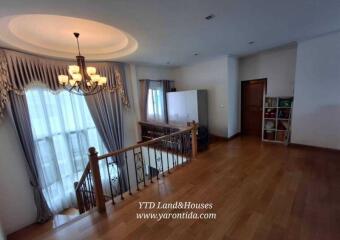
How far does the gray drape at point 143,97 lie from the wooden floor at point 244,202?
2.46 meters

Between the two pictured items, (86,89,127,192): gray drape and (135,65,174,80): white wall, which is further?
(135,65,174,80): white wall

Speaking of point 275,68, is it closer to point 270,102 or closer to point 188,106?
point 270,102

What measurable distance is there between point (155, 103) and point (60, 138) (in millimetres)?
3031

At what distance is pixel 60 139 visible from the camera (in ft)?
12.3

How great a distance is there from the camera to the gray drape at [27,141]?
9.89 feet

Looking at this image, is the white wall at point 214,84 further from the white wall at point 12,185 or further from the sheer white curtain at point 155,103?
the white wall at point 12,185

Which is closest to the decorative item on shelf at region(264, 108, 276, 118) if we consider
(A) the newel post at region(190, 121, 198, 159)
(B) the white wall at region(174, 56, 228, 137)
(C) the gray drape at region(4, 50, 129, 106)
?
(B) the white wall at region(174, 56, 228, 137)

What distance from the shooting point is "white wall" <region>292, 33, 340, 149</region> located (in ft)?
11.2

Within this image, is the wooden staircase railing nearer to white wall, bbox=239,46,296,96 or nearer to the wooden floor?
the wooden floor

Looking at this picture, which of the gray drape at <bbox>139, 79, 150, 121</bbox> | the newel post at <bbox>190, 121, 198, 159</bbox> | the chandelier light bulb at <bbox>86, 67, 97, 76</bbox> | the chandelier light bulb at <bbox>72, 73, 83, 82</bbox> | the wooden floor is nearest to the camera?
the wooden floor

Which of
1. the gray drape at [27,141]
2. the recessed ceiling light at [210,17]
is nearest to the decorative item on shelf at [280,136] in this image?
the recessed ceiling light at [210,17]

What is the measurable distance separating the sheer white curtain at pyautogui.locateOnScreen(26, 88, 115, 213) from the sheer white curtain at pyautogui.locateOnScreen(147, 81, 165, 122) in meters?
1.98

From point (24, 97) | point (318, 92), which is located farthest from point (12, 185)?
point (318, 92)

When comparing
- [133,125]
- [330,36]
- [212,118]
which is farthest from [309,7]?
[133,125]
